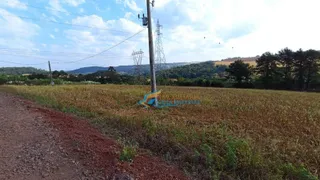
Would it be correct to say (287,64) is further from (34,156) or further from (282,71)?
(34,156)

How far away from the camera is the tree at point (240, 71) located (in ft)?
180

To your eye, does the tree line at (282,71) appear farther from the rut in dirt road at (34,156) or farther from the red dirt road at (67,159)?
the rut in dirt road at (34,156)

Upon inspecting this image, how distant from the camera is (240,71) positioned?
55.4 meters

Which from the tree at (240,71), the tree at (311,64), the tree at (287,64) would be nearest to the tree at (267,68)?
the tree at (287,64)

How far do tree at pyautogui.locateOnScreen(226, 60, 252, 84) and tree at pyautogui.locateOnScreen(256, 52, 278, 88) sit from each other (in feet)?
7.95

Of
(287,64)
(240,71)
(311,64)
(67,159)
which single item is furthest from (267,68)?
(67,159)

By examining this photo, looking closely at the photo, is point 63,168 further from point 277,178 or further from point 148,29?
point 148,29

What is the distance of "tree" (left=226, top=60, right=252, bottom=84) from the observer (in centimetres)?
5490

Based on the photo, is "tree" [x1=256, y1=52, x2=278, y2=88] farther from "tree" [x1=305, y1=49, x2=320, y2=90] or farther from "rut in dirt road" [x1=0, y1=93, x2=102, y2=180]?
"rut in dirt road" [x1=0, y1=93, x2=102, y2=180]

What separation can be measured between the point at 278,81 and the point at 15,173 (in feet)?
175

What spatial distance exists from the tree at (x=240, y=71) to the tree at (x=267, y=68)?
2422 millimetres

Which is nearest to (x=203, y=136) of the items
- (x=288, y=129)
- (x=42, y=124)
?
(x=288, y=129)

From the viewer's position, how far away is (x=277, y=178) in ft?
14.3

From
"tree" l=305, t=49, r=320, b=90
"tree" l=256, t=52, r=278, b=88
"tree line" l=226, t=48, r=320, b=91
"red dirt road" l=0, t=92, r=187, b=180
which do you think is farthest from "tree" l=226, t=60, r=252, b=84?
"red dirt road" l=0, t=92, r=187, b=180
